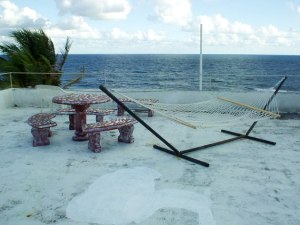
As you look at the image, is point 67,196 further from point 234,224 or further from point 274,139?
point 274,139

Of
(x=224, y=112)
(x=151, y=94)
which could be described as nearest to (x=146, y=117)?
(x=151, y=94)

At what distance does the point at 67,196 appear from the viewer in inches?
144

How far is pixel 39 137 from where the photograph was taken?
548 cm

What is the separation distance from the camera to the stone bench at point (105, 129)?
16.4 ft

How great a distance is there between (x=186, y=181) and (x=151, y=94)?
5.06m

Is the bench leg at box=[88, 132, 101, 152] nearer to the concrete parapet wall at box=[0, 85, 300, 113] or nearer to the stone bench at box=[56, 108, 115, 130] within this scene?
the stone bench at box=[56, 108, 115, 130]

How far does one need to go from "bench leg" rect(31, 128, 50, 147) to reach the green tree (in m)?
6.03

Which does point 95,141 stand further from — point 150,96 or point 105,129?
point 150,96

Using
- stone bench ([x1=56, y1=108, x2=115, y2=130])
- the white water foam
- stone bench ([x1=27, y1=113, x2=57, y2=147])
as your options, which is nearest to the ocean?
stone bench ([x1=56, y1=108, x2=115, y2=130])

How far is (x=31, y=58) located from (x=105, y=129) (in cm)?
769

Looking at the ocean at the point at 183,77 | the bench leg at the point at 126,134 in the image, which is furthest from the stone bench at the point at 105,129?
the ocean at the point at 183,77

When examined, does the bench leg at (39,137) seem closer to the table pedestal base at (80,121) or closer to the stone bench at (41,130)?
the stone bench at (41,130)

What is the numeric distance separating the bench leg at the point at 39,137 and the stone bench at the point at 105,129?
83 cm

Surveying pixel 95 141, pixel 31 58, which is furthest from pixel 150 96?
pixel 31 58
